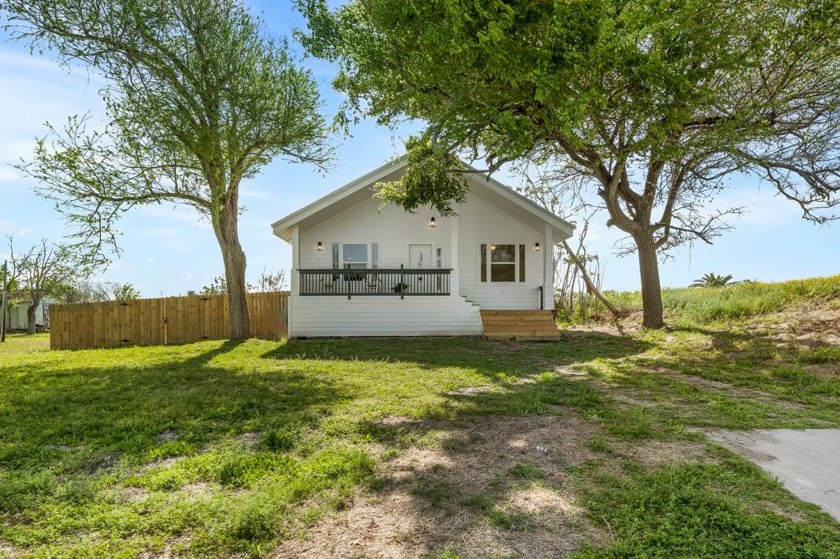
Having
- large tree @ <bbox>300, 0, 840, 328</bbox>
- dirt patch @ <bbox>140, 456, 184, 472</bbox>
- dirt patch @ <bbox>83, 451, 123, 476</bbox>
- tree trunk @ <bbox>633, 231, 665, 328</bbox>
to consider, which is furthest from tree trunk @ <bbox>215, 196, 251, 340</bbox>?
tree trunk @ <bbox>633, 231, 665, 328</bbox>

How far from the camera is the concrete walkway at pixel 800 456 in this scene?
3523 mm

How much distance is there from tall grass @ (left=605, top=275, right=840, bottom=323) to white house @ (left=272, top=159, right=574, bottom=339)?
16.3 ft

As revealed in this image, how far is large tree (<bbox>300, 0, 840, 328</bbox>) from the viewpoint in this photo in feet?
27.7

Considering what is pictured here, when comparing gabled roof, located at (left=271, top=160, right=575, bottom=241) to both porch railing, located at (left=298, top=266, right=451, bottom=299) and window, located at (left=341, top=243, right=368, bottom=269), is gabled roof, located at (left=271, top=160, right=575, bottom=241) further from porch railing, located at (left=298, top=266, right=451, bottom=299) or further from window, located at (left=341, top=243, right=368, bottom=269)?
porch railing, located at (left=298, top=266, right=451, bottom=299)

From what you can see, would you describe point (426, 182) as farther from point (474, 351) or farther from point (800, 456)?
point (800, 456)

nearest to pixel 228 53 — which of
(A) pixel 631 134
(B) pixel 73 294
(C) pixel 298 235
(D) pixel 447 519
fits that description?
(C) pixel 298 235

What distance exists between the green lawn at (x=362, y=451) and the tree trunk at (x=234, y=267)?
573 centimetres

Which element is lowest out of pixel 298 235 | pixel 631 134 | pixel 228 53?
pixel 298 235

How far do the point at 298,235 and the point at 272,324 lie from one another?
142 inches

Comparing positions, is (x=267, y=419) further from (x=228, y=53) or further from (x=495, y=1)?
(x=228, y=53)

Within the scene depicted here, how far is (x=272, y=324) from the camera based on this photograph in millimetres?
17234

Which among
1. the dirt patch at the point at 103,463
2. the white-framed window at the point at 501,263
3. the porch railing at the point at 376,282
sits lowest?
the dirt patch at the point at 103,463

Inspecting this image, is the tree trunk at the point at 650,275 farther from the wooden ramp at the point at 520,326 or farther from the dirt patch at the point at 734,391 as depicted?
the dirt patch at the point at 734,391

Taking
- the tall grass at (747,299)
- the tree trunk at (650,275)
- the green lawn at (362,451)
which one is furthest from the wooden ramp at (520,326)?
the tall grass at (747,299)
